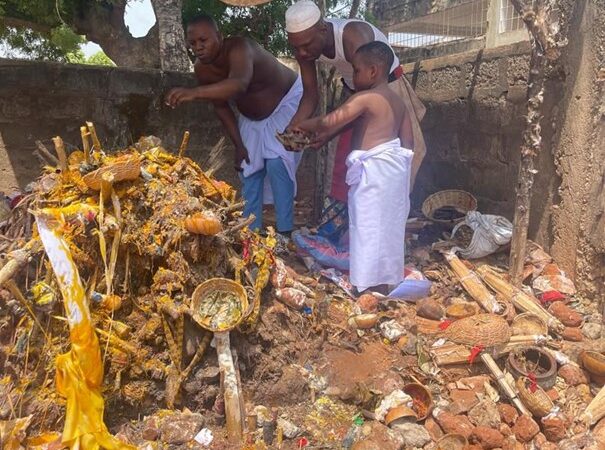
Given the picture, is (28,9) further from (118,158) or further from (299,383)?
(299,383)

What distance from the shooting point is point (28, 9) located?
737 cm

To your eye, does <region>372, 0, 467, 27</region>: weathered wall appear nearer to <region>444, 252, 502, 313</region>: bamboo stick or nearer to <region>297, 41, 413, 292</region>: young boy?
<region>297, 41, 413, 292</region>: young boy

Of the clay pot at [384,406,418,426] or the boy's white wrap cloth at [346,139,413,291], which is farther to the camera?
the boy's white wrap cloth at [346,139,413,291]

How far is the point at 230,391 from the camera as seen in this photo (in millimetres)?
2486

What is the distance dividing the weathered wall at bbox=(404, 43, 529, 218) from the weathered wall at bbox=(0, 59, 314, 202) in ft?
7.55

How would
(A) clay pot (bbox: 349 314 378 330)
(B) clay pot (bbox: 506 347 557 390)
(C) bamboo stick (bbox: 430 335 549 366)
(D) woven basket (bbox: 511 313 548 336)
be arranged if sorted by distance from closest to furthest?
1. (B) clay pot (bbox: 506 347 557 390)
2. (C) bamboo stick (bbox: 430 335 549 366)
3. (D) woven basket (bbox: 511 313 548 336)
4. (A) clay pot (bbox: 349 314 378 330)

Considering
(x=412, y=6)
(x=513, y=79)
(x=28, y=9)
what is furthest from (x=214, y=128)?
(x=412, y=6)

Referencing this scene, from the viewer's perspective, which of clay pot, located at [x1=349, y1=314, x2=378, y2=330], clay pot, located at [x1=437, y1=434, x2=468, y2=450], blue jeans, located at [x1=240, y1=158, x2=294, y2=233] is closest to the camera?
clay pot, located at [x1=437, y1=434, x2=468, y2=450]

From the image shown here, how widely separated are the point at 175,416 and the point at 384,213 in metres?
1.77

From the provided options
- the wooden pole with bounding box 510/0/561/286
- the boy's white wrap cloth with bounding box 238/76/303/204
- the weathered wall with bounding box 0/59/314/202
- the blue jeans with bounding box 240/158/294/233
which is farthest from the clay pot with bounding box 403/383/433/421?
the weathered wall with bounding box 0/59/314/202

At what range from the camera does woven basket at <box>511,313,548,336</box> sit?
3.08m

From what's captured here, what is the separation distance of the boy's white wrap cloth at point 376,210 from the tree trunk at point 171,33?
3.91 metres

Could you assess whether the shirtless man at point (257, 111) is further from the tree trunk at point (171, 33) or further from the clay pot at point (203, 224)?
the tree trunk at point (171, 33)

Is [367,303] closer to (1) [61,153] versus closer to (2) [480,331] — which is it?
(2) [480,331]
